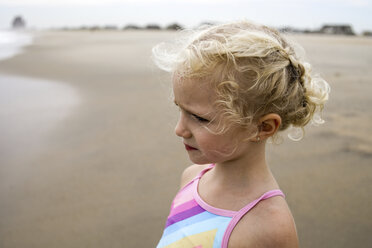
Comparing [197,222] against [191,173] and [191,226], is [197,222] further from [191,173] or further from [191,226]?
[191,173]

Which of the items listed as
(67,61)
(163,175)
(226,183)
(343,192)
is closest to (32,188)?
(163,175)

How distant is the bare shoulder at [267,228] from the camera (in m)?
1.06

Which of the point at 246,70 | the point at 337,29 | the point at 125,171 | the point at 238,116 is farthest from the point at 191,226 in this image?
the point at 337,29

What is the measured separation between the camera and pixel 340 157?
2.90 m

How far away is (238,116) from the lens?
1.07 meters

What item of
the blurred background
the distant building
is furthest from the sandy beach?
the distant building

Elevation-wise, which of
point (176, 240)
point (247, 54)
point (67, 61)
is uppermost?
point (247, 54)

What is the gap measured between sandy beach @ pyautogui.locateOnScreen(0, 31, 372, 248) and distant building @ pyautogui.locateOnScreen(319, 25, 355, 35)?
22248mm

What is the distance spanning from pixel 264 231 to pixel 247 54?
0.55m

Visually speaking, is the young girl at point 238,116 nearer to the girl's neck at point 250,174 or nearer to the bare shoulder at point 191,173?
the girl's neck at point 250,174

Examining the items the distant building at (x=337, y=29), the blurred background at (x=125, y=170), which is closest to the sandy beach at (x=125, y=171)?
the blurred background at (x=125, y=170)

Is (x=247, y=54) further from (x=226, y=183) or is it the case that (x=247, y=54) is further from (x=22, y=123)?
(x=22, y=123)

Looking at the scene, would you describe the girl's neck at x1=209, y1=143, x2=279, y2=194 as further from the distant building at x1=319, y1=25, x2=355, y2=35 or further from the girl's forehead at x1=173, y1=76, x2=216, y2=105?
the distant building at x1=319, y1=25, x2=355, y2=35

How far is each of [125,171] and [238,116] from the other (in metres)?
1.88
